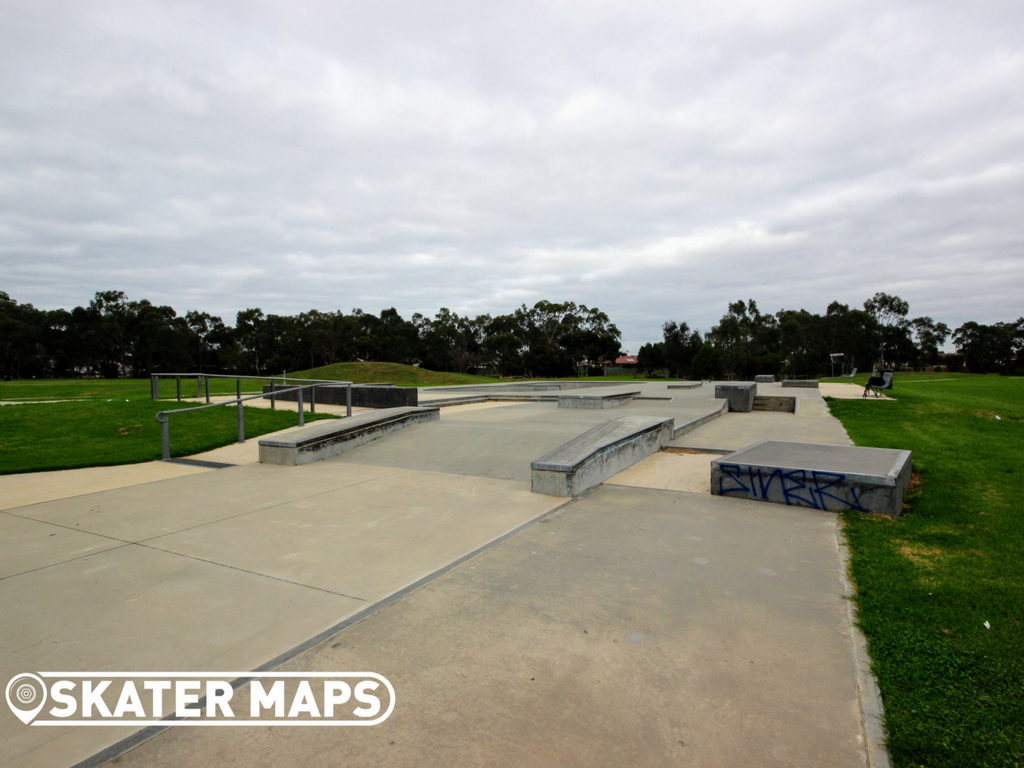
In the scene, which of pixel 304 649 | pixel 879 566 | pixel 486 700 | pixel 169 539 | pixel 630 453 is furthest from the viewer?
pixel 630 453

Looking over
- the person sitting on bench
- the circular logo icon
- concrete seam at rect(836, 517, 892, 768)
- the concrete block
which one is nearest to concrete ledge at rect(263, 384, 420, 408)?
the concrete block

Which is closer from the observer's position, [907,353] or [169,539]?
[169,539]

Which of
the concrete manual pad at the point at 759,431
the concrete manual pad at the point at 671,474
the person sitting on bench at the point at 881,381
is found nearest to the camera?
the concrete manual pad at the point at 671,474

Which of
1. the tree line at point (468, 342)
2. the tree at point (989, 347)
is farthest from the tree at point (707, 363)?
the tree at point (989, 347)

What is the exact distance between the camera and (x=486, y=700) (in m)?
2.29

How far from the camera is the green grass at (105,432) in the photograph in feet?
26.6

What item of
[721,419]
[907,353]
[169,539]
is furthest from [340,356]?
[907,353]

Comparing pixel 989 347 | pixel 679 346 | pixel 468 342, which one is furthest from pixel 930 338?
pixel 468 342

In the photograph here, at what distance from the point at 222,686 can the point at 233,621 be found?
66 centimetres

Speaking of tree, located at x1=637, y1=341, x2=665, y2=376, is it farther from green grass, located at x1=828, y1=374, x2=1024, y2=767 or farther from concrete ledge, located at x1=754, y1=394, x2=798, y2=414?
green grass, located at x1=828, y1=374, x2=1024, y2=767

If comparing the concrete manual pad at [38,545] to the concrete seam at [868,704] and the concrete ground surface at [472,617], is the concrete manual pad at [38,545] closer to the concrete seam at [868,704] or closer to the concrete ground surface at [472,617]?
the concrete ground surface at [472,617]

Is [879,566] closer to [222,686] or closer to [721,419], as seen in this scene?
[222,686]

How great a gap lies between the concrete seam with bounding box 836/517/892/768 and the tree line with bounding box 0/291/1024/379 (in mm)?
61776

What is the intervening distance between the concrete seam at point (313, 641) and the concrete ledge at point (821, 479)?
7.68 feet
